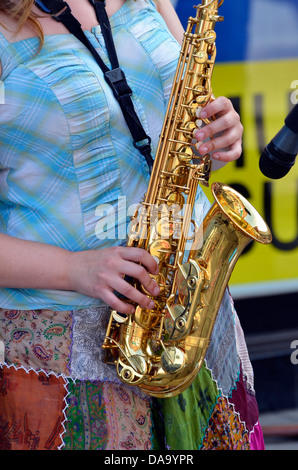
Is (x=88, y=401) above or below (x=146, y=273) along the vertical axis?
below

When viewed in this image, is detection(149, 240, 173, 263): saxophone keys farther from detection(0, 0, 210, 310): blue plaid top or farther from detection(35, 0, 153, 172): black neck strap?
detection(35, 0, 153, 172): black neck strap

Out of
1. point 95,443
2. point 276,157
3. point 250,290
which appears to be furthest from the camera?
point 250,290

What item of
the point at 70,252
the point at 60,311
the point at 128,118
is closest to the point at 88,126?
the point at 128,118

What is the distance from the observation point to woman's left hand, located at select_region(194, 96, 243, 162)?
162cm

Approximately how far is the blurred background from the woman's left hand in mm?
1407

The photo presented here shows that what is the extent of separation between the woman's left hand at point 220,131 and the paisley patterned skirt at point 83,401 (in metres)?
0.49

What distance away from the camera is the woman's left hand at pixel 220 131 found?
162cm

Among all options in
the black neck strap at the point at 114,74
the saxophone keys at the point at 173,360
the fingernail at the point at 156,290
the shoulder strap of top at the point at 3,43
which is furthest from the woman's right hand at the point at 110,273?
the shoulder strap of top at the point at 3,43

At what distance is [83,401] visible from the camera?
154 cm

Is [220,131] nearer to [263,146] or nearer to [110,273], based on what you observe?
[110,273]

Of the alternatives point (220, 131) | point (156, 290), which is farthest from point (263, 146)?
point (156, 290)

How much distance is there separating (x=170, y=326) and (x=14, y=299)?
38 centimetres

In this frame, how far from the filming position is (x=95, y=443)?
1524 mm

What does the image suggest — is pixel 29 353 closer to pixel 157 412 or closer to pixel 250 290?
pixel 157 412
